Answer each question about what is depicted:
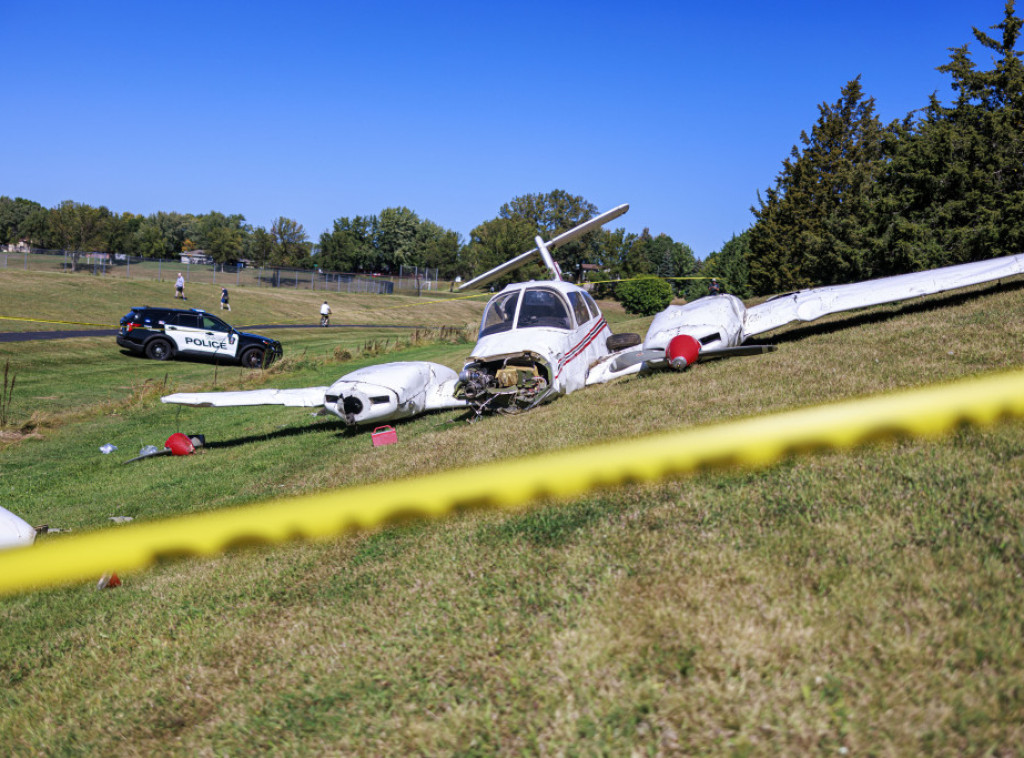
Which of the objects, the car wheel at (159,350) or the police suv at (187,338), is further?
the car wheel at (159,350)

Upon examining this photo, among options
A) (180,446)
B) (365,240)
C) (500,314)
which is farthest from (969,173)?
(365,240)

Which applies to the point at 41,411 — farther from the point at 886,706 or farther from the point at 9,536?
the point at 886,706

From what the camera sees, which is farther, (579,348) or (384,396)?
(579,348)

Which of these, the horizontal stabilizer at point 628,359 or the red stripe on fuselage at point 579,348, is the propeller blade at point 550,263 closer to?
the red stripe on fuselage at point 579,348

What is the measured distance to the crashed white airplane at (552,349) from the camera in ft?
35.3

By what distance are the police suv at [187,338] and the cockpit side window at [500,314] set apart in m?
18.5

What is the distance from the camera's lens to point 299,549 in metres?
5.59

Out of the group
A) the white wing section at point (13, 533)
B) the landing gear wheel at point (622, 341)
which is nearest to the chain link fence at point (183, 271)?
the landing gear wheel at point (622, 341)

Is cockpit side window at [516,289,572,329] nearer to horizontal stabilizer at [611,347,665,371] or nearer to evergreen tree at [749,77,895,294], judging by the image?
horizontal stabilizer at [611,347,665,371]

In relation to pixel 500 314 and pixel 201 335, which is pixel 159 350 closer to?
pixel 201 335

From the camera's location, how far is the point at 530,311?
471 inches

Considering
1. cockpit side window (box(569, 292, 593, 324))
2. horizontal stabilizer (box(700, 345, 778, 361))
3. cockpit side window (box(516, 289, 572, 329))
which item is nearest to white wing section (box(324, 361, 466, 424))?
cockpit side window (box(516, 289, 572, 329))

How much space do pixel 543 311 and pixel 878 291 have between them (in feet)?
18.0

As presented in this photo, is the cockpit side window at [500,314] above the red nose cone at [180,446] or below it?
above
